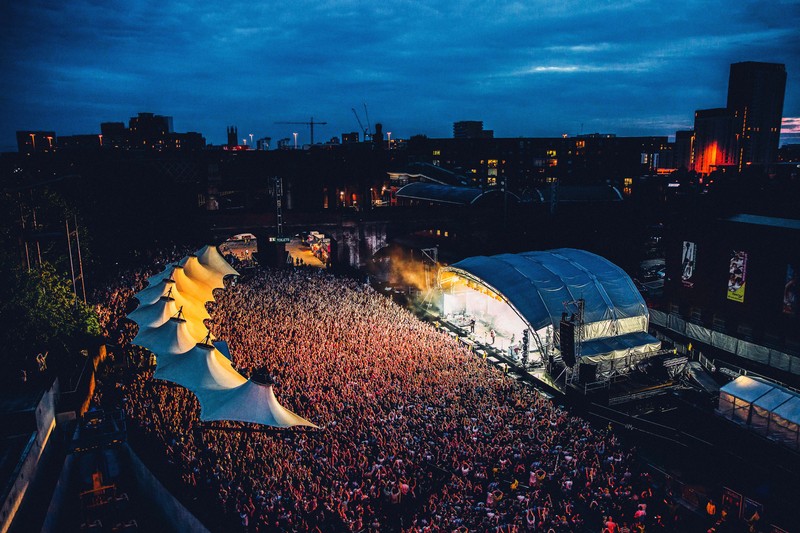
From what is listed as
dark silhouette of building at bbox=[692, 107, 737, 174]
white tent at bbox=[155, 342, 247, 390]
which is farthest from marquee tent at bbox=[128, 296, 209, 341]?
dark silhouette of building at bbox=[692, 107, 737, 174]

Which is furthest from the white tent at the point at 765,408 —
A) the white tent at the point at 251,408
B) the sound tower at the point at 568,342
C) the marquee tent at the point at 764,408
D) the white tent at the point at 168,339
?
Answer: the white tent at the point at 168,339

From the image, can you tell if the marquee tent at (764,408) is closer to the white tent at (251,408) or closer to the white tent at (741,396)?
the white tent at (741,396)

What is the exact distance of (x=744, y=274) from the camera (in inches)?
1054

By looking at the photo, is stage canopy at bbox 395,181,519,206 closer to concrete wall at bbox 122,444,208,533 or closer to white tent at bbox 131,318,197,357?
white tent at bbox 131,318,197,357

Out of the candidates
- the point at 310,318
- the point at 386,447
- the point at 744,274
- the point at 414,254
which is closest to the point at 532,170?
the point at 414,254

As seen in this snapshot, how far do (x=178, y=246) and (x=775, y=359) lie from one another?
35484 mm

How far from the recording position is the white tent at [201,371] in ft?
44.0

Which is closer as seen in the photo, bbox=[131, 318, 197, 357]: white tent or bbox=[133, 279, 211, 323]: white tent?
bbox=[131, 318, 197, 357]: white tent

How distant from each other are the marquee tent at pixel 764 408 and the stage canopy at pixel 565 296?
4407mm

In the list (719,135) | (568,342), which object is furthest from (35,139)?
(719,135)

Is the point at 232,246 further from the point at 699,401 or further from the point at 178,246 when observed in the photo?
the point at 699,401

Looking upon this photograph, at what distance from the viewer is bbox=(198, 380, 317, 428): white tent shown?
39.3 feet

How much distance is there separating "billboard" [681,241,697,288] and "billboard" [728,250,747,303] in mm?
2496

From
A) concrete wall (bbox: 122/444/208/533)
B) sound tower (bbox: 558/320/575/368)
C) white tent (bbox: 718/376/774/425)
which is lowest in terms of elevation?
concrete wall (bbox: 122/444/208/533)
